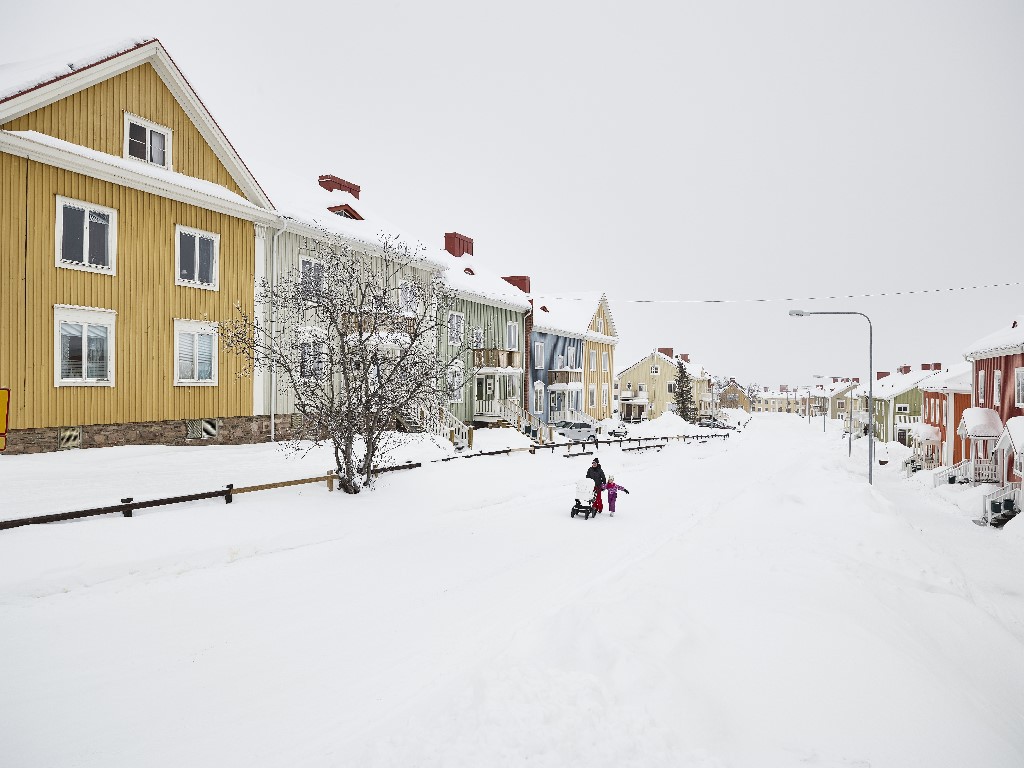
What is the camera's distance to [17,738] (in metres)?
5.04

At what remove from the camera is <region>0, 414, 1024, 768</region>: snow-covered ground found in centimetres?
527

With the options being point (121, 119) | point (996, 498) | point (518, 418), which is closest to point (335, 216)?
point (121, 119)

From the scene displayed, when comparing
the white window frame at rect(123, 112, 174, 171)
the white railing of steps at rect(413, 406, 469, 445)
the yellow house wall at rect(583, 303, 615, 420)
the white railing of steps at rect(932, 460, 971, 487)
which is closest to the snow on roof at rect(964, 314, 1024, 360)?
the white railing of steps at rect(932, 460, 971, 487)

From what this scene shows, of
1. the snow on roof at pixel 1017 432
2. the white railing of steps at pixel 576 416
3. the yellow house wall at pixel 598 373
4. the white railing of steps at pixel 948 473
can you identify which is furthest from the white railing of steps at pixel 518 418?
the white railing of steps at pixel 948 473

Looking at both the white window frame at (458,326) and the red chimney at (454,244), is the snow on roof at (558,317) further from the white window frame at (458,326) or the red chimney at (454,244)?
the white window frame at (458,326)

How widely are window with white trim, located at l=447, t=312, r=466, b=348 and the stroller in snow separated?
14203mm

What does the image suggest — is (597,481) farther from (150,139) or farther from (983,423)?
(983,423)

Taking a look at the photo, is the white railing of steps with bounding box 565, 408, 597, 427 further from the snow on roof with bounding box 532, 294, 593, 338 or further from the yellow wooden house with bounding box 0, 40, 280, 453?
the yellow wooden house with bounding box 0, 40, 280, 453

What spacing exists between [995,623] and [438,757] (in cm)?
1012

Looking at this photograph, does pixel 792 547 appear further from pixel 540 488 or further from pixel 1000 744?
pixel 540 488

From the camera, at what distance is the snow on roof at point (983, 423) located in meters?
26.2

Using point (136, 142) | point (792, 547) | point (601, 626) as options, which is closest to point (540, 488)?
point (792, 547)

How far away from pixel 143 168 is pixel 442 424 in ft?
44.9

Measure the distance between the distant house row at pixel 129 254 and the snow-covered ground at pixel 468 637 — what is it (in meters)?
2.00
